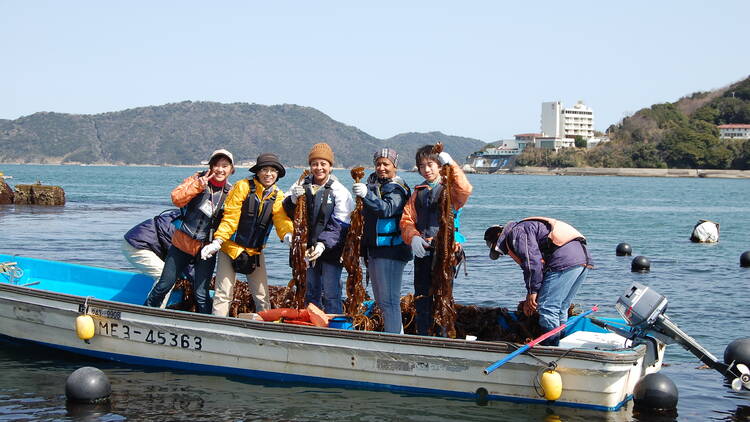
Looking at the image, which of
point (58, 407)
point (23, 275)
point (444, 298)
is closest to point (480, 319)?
point (444, 298)

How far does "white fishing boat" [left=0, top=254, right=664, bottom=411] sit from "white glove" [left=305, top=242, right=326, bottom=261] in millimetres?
791

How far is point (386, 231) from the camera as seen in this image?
930cm

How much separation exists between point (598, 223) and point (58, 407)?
38.2 meters

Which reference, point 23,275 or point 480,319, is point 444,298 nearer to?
point 480,319

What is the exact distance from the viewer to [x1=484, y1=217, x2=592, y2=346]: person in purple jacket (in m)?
9.14

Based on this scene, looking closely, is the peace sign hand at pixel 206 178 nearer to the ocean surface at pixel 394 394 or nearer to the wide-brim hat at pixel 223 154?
the wide-brim hat at pixel 223 154

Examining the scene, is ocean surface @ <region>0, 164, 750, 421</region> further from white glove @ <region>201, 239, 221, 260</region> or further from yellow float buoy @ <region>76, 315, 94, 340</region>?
white glove @ <region>201, 239, 221, 260</region>

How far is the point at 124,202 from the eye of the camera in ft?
179

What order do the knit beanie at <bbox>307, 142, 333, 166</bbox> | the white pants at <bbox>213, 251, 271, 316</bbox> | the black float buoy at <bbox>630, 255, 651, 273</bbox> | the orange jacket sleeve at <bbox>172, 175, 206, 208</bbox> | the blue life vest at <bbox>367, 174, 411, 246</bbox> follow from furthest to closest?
1. the black float buoy at <bbox>630, 255, 651, 273</bbox>
2. the white pants at <bbox>213, 251, 271, 316</bbox>
3. the orange jacket sleeve at <bbox>172, 175, 206, 208</bbox>
4. the knit beanie at <bbox>307, 142, 333, 166</bbox>
5. the blue life vest at <bbox>367, 174, 411, 246</bbox>

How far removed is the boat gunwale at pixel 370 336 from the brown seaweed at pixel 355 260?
2.00 ft

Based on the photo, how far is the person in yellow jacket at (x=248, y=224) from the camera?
9.75 metres

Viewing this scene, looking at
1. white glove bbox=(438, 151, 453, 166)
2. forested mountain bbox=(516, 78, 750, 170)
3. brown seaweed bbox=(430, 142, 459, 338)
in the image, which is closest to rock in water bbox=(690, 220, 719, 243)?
brown seaweed bbox=(430, 142, 459, 338)

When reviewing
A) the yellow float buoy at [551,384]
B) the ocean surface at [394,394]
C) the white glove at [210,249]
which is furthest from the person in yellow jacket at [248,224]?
the yellow float buoy at [551,384]

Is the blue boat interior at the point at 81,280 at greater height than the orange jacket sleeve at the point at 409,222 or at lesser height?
lesser
